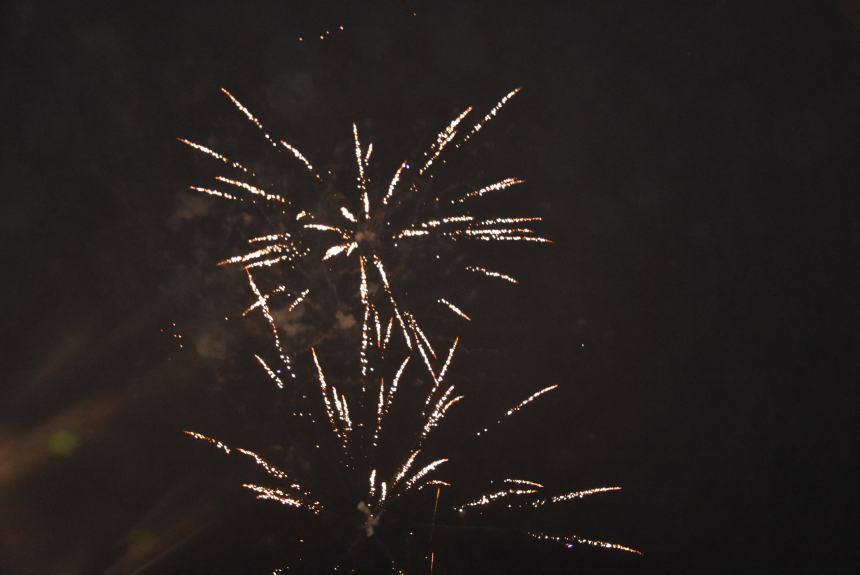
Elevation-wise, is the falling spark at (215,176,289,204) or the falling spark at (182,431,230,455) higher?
the falling spark at (215,176,289,204)

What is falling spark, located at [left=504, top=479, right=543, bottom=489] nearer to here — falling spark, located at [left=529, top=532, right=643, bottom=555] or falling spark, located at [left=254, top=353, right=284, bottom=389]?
falling spark, located at [left=529, top=532, right=643, bottom=555]

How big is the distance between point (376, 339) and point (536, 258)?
167 cm

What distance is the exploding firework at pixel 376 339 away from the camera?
17.3 feet

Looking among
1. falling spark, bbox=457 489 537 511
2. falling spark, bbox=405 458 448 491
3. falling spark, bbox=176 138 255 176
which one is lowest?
falling spark, bbox=457 489 537 511

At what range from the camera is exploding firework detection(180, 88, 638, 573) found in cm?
527

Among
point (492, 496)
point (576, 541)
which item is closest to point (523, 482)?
point (492, 496)

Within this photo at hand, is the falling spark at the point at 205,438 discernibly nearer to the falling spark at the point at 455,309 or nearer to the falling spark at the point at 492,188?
the falling spark at the point at 455,309

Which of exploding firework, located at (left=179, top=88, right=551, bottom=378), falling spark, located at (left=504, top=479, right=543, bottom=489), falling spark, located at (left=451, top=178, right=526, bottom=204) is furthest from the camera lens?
falling spark, located at (left=504, top=479, right=543, bottom=489)

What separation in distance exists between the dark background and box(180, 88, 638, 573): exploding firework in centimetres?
24

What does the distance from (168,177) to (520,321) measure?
3500 mm

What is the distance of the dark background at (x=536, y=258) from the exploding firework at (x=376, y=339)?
0.24 m

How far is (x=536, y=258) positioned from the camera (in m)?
5.50

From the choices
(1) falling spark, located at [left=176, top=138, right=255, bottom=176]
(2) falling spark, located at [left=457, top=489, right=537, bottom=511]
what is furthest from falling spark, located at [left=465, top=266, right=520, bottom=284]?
(1) falling spark, located at [left=176, top=138, right=255, bottom=176]

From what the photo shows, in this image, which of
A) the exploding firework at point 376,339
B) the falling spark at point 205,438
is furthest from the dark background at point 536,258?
the exploding firework at point 376,339
